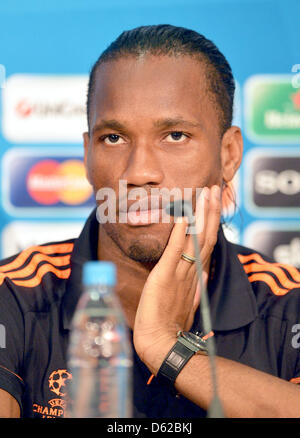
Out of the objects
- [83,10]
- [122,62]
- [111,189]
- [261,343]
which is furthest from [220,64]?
[83,10]

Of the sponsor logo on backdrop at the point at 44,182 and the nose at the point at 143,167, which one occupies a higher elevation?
the sponsor logo on backdrop at the point at 44,182

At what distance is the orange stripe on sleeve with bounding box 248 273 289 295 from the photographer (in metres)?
1.70

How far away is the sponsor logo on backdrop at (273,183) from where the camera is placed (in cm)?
251

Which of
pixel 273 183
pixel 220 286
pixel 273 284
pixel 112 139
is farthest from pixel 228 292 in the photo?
pixel 273 183

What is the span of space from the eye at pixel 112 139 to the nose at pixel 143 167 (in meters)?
0.06

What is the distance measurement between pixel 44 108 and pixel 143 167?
121cm

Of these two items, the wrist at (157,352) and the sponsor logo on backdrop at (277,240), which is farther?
the sponsor logo on backdrop at (277,240)

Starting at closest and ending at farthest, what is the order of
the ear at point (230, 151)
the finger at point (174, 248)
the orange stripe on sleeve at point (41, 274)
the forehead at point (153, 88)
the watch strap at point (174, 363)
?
the watch strap at point (174, 363), the finger at point (174, 248), the forehead at point (153, 88), the orange stripe on sleeve at point (41, 274), the ear at point (230, 151)

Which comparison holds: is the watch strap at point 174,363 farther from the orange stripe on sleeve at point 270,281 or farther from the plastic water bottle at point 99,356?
the orange stripe on sleeve at point 270,281

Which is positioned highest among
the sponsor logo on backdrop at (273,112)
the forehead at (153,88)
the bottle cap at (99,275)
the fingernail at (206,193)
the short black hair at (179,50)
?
the sponsor logo on backdrop at (273,112)

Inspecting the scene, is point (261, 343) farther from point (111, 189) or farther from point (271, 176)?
point (271, 176)

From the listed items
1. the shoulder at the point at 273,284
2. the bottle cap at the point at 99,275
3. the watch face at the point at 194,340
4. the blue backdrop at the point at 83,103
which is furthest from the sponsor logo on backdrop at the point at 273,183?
the bottle cap at the point at 99,275
